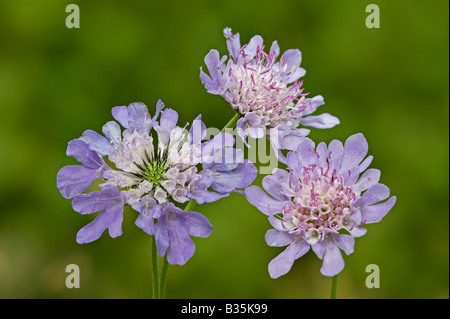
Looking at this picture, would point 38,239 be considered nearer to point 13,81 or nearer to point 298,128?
point 13,81

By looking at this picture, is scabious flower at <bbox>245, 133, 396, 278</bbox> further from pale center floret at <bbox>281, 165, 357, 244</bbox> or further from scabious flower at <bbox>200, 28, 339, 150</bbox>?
scabious flower at <bbox>200, 28, 339, 150</bbox>

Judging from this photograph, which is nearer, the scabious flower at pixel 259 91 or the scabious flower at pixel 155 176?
the scabious flower at pixel 155 176

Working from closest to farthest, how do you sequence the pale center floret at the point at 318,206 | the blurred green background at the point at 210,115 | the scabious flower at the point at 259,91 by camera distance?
1. the pale center floret at the point at 318,206
2. the scabious flower at the point at 259,91
3. the blurred green background at the point at 210,115

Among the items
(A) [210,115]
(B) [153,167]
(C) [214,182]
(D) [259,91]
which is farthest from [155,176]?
(A) [210,115]

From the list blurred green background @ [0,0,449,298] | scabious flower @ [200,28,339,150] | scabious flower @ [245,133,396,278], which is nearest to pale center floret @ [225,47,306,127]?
scabious flower @ [200,28,339,150]

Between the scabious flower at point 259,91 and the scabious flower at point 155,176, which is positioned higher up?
the scabious flower at point 259,91

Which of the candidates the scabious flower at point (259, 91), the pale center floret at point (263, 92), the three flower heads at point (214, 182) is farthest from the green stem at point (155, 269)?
the pale center floret at point (263, 92)

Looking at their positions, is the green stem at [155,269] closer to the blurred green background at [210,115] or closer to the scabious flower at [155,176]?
the scabious flower at [155,176]

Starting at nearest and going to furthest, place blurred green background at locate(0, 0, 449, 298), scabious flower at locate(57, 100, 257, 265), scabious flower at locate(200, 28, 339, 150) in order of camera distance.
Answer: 1. scabious flower at locate(57, 100, 257, 265)
2. scabious flower at locate(200, 28, 339, 150)
3. blurred green background at locate(0, 0, 449, 298)

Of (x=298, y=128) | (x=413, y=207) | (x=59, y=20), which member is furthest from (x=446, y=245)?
(x=59, y=20)
